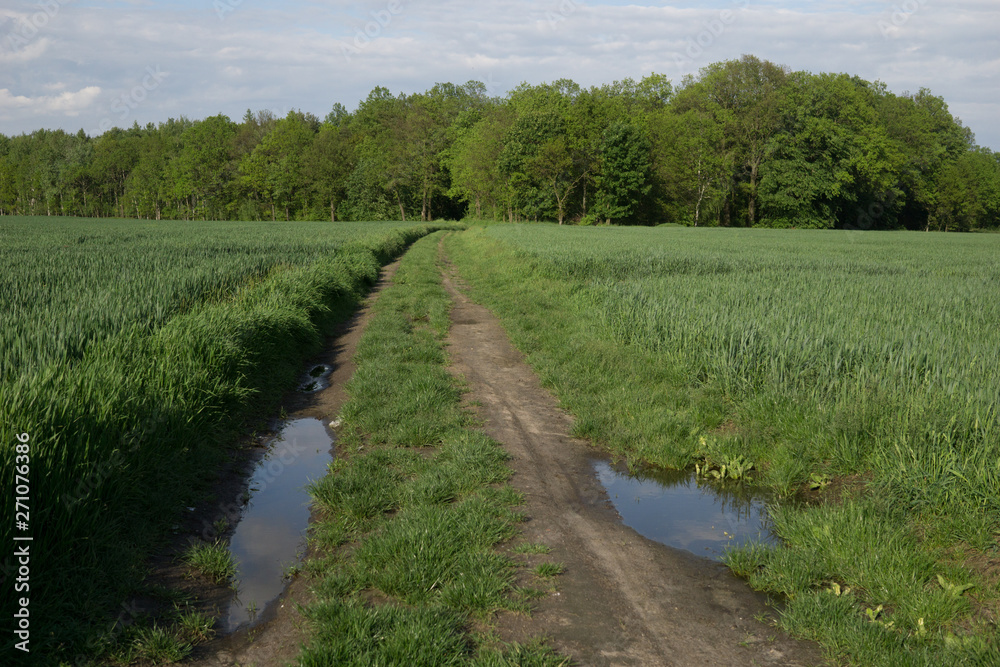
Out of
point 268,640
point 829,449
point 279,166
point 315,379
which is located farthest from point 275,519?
point 279,166

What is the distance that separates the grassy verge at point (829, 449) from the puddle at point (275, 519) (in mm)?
2994

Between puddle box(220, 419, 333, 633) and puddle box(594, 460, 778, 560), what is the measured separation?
8.86 feet

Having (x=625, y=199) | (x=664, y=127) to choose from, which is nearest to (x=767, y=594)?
(x=625, y=199)

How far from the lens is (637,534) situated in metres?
4.64

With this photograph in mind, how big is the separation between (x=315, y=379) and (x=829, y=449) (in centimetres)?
687

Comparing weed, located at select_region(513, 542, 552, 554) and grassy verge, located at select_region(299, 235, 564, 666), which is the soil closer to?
weed, located at select_region(513, 542, 552, 554)

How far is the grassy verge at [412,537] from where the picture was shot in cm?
311

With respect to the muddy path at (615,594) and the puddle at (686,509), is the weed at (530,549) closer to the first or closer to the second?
the muddy path at (615,594)

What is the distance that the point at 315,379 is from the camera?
900cm

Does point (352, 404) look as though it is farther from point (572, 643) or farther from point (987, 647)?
point (987, 647)

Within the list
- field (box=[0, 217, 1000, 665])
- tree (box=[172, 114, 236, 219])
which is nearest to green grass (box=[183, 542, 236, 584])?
field (box=[0, 217, 1000, 665])

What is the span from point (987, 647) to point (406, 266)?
69.7 feet

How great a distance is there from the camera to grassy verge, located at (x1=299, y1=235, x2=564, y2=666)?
3105 mm

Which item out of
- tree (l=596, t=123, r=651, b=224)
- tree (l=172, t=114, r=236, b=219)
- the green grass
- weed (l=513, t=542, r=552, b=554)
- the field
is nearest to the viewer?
the field
